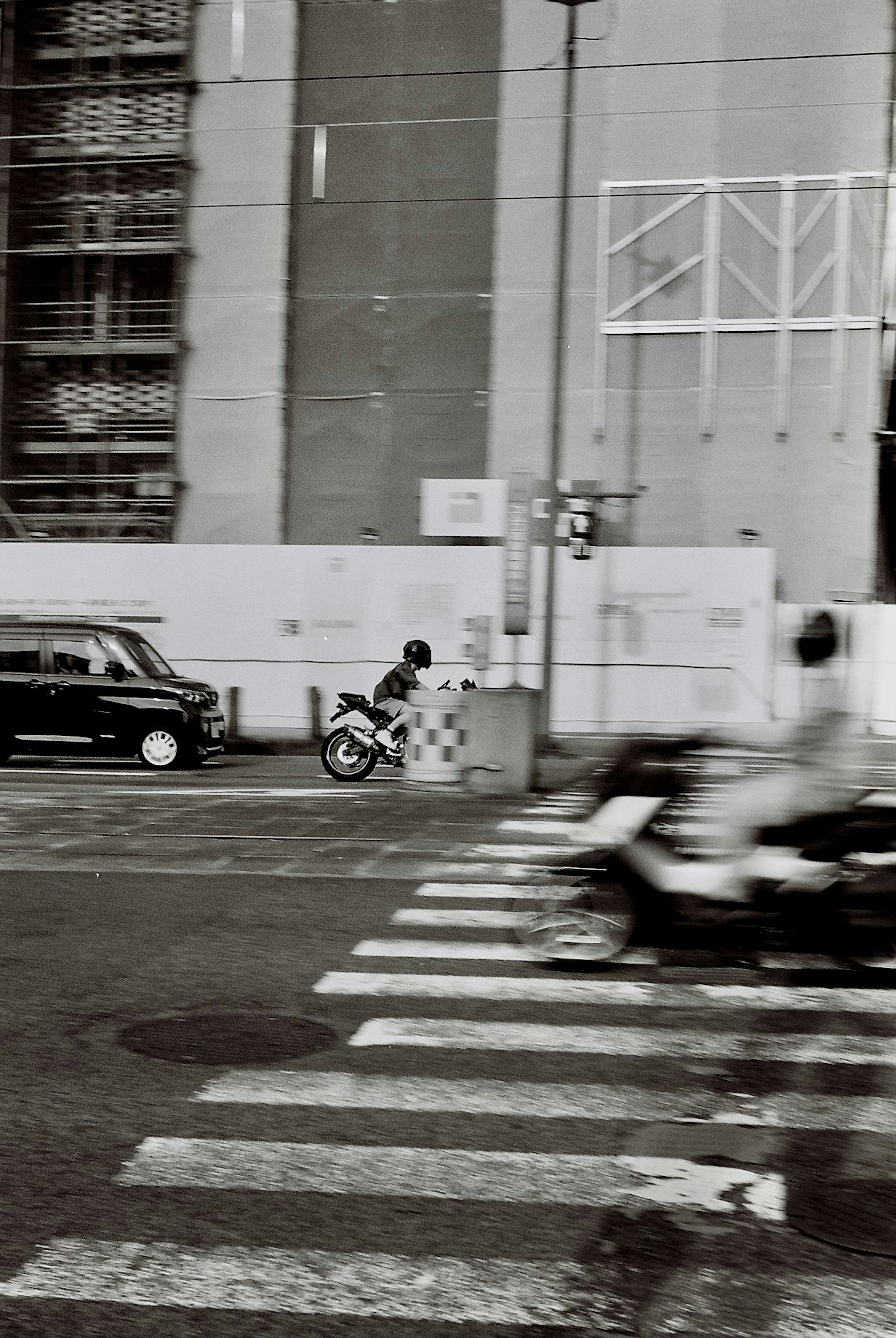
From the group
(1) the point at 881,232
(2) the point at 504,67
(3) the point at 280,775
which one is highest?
(2) the point at 504,67

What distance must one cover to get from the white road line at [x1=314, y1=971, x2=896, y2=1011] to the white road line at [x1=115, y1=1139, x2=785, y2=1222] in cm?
211

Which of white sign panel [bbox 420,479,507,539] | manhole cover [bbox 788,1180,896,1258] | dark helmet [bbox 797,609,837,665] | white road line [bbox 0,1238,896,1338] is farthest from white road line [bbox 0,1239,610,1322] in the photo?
white sign panel [bbox 420,479,507,539]

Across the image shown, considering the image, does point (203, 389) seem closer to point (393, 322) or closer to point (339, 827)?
point (393, 322)

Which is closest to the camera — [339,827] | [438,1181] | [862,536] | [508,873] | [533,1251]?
[533,1251]

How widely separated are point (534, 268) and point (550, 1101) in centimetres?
2614

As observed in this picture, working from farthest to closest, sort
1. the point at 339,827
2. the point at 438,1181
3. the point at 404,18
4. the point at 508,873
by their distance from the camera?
the point at 404,18 → the point at 339,827 → the point at 508,873 → the point at 438,1181

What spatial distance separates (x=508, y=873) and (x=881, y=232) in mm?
21635

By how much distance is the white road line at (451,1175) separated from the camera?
432 centimetres

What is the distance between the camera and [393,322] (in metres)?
30.5

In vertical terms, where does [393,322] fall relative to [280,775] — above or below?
above

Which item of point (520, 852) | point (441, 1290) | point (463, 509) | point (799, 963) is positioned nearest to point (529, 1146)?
point (441, 1290)

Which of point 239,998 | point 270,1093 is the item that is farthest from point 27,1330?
point 239,998

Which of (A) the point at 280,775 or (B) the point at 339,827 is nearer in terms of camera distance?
(B) the point at 339,827

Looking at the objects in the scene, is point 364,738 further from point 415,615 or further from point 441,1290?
point 441,1290
